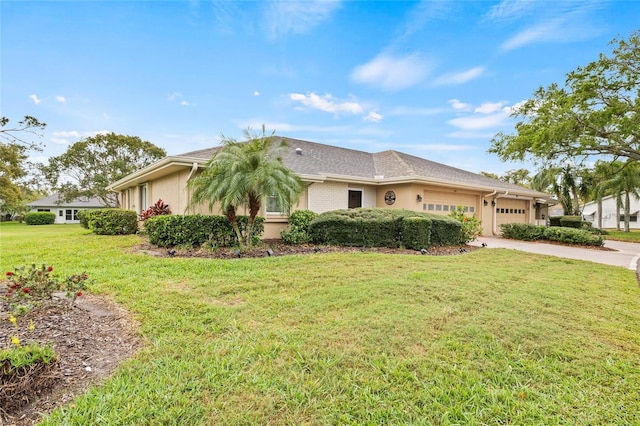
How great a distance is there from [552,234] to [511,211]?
244 inches

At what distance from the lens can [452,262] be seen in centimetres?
786

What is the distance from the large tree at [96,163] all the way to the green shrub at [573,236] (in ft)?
113

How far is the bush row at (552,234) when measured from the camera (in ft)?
42.1

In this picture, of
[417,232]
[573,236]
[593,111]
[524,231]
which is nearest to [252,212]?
[417,232]

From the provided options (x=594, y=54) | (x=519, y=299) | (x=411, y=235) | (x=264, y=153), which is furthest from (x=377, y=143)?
(x=519, y=299)

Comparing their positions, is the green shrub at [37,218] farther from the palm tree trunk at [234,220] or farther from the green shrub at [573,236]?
the green shrub at [573,236]

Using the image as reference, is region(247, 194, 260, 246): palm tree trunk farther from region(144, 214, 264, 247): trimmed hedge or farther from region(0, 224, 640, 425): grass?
region(0, 224, 640, 425): grass

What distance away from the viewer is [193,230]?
890cm

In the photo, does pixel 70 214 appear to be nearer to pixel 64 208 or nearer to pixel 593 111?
pixel 64 208

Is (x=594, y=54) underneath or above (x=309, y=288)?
above

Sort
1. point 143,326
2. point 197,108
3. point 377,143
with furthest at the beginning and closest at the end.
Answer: point 377,143 < point 197,108 < point 143,326

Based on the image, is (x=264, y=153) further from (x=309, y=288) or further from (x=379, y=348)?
(x=379, y=348)

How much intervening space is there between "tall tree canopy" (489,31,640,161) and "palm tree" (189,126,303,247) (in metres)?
12.0

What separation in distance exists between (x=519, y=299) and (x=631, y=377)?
2.04 meters
